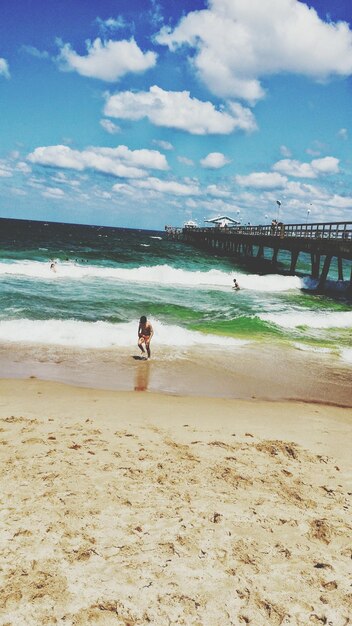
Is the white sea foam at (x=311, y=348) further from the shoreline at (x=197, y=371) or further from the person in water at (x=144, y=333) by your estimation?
the person in water at (x=144, y=333)

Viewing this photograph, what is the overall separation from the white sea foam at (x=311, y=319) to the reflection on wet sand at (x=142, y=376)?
7432mm

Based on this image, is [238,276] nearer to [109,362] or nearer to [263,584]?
[109,362]

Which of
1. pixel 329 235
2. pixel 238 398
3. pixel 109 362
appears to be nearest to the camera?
pixel 238 398

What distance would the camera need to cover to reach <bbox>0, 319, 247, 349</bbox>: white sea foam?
11992 millimetres

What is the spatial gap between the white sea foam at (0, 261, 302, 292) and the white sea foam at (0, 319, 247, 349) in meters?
14.2

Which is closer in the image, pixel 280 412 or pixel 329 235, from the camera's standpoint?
pixel 280 412

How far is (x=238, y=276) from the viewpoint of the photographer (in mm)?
32812

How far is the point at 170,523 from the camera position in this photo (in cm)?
390

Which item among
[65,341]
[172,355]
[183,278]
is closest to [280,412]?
[172,355]

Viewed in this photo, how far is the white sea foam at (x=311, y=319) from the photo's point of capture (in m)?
16.6

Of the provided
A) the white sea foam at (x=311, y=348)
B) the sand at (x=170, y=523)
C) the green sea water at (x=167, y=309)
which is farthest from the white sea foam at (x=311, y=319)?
the sand at (x=170, y=523)

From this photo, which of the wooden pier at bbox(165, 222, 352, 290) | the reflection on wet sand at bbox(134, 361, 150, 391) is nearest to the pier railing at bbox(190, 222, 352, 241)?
the wooden pier at bbox(165, 222, 352, 290)

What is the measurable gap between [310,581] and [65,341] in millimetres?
9638

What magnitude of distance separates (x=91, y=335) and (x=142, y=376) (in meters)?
3.49
